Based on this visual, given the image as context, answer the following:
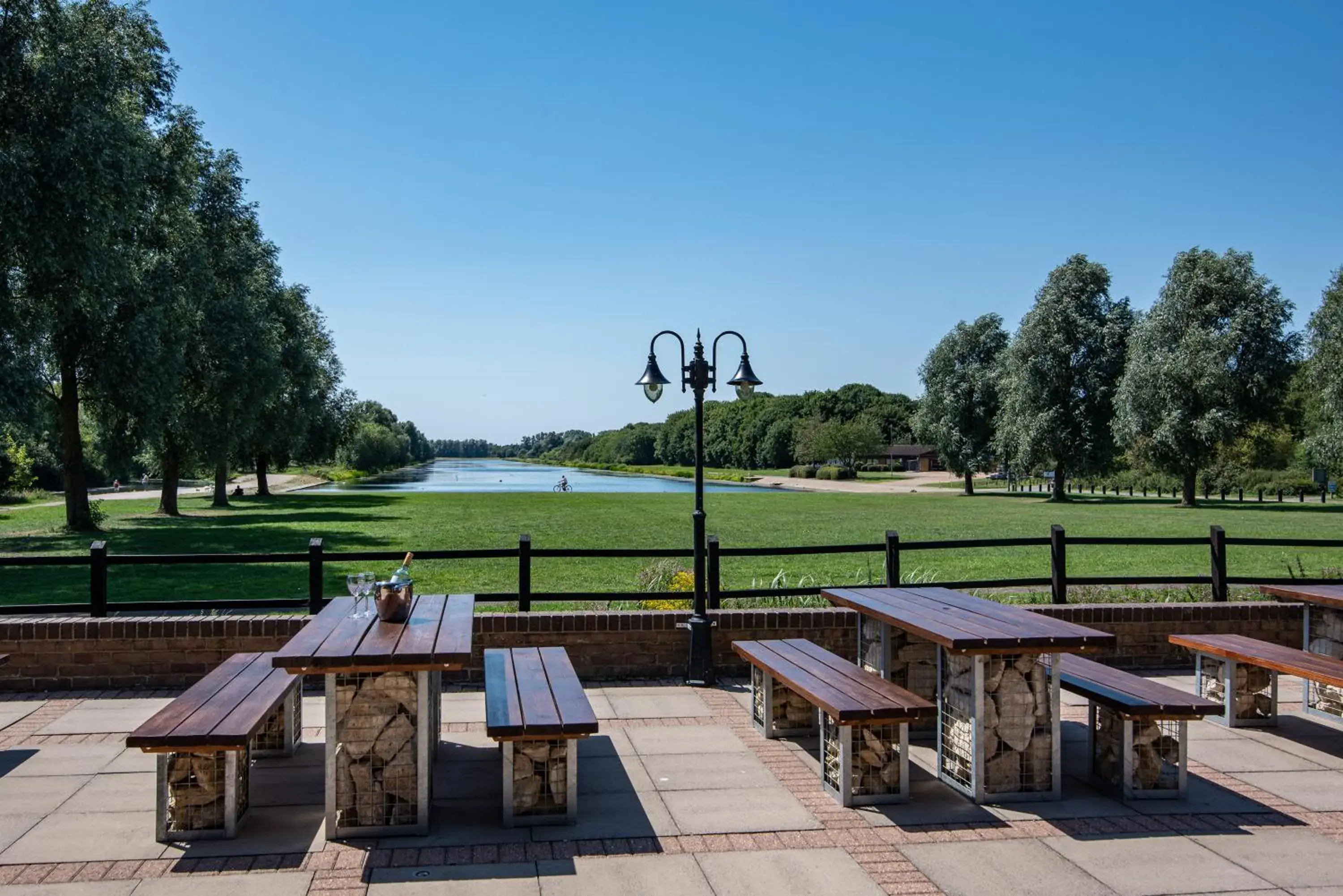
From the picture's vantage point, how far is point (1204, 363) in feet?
127

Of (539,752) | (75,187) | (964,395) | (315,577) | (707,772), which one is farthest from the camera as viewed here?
(964,395)

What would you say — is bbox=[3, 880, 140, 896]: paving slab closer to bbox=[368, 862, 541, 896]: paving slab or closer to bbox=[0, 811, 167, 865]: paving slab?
bbox=[0, 811, 167, 865]: paving slab

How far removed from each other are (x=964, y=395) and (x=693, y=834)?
52.0m

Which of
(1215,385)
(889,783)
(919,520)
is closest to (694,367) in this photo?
(889,783)

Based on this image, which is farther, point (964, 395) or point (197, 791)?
point (964, 395)

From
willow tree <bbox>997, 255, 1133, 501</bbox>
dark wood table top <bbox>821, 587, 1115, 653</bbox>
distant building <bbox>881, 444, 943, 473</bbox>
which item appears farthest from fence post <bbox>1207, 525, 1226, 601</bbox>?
distant building <bbox>881, 444, 943, 473</bbox>

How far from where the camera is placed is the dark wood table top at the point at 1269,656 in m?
6.46

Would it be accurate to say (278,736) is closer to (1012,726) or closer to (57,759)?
(57,759)

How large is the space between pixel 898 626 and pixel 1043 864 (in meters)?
1.77

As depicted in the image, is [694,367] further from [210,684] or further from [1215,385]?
[1215,385]

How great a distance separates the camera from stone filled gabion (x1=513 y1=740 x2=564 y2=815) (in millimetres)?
5219

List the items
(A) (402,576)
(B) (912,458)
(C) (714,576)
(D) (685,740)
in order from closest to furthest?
(A) (402,576), (D) (685,740), (C) (714,576), (B) (912,458)

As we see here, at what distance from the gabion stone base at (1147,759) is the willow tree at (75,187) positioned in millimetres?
19217

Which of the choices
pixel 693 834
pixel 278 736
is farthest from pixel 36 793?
pixel 693 834
